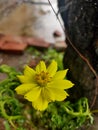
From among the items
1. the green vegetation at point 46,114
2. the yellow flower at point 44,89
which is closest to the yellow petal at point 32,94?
the yellow flower at point 44,89

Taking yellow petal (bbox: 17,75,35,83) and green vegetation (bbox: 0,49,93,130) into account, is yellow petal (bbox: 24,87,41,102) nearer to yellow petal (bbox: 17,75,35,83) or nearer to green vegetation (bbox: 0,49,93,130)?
yellow petal (bbox: 17,75,35,83)

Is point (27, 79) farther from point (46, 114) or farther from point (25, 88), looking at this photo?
point (46, 114)

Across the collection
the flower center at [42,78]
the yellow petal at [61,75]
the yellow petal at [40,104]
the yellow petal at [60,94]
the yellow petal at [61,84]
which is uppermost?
the flower center at [42,78]

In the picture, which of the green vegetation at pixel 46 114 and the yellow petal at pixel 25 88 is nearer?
the yellow petal at pixel 25 88

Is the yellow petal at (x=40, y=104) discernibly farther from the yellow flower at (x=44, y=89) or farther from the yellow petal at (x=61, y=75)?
the yellow petal at (x=61, y=75)

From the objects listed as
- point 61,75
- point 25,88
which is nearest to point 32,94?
point 25,88

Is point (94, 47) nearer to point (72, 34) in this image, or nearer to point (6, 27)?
point (72, 34)

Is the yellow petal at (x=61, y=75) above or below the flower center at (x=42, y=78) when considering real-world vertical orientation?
below

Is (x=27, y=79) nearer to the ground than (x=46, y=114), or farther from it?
farther from it
